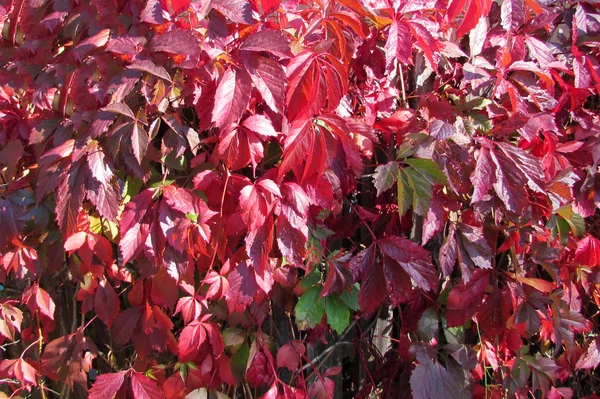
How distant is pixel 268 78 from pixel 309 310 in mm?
582

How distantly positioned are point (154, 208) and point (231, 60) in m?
0.36

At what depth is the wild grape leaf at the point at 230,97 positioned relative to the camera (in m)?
1.14

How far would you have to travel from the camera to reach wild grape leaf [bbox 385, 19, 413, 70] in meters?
1.39

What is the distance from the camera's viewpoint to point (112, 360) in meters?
1.60

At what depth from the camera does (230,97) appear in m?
1.15

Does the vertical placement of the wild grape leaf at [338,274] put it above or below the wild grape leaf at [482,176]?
below

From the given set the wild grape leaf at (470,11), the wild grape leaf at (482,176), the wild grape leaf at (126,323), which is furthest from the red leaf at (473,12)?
the wild grape leaf at (126,323)

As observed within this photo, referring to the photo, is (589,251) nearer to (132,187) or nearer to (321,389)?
(321,389)

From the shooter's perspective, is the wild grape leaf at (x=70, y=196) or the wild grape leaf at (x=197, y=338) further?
the wild grape leaf at (x=197, y=338)

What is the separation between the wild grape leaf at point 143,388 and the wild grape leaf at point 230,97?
25.5 inches

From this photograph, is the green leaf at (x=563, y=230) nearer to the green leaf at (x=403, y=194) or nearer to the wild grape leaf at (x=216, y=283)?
the green leaf at (x=403, y=194)

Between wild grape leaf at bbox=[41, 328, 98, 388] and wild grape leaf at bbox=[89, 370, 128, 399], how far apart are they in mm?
195

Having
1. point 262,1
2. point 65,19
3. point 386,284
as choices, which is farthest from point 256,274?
point 65,19

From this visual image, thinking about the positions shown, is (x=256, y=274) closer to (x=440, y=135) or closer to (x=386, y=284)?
(x=386, y=284)
